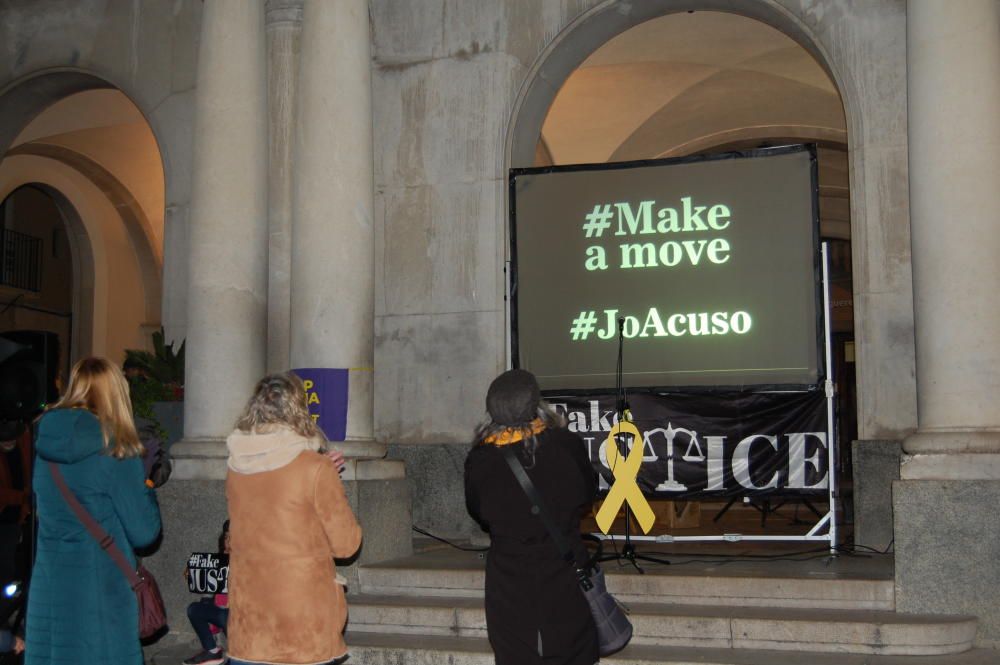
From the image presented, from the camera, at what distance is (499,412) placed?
5.27m

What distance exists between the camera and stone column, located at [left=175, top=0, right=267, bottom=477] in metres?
10.4

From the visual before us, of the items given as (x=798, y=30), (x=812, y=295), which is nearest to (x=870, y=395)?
(x=812, y=295)

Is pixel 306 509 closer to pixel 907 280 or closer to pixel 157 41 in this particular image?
pixel 907 280

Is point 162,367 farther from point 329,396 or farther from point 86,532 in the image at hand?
point 86,532

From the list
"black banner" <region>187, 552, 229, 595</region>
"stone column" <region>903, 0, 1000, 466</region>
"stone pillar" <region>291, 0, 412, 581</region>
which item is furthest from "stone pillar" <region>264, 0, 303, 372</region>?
"stone column" <region>903, 0, 1000, 466</region>

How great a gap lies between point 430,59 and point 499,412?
750cm

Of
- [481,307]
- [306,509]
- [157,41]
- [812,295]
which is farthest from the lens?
[157,41]

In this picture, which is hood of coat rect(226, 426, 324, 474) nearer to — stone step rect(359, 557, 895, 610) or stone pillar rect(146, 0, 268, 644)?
stone step rect(359, 557, 895, 610)

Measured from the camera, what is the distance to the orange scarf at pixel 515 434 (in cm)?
527

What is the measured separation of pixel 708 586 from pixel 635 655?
101cm

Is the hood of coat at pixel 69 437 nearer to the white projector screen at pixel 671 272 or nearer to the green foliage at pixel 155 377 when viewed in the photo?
the white projector screen at pixel 671 272

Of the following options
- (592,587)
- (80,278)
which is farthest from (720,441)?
(80,278)

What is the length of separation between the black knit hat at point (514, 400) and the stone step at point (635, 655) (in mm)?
3188

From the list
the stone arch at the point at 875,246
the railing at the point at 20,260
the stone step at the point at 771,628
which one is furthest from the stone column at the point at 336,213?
the railing at the point at 20,260
